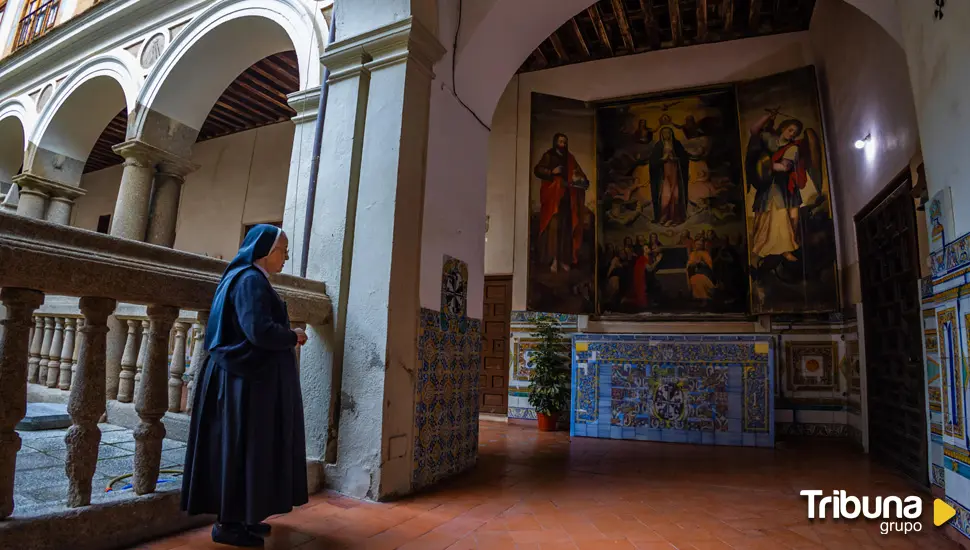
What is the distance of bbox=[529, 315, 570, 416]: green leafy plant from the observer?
6.81 m

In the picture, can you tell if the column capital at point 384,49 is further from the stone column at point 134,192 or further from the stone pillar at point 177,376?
the stone column at point 134,192

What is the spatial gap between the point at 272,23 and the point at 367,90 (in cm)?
215

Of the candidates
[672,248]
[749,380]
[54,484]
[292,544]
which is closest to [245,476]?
[292,544]

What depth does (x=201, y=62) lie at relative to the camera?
19.3 feet

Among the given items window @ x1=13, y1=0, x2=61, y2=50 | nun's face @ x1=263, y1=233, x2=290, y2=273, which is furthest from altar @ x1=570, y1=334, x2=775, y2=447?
window @ x1=13, y1=0, x2=61, y2=50

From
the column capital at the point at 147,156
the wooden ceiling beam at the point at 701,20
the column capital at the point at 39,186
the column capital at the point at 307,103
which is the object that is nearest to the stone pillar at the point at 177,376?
the column capital at the point at 307,103

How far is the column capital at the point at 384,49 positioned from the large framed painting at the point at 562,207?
4.05m

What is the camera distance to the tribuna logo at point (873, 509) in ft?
9.62

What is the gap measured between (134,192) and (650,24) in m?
6.62

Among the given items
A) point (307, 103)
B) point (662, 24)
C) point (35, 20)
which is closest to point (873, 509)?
point (307, 103)

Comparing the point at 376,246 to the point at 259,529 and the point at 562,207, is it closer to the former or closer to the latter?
the point at 259,529

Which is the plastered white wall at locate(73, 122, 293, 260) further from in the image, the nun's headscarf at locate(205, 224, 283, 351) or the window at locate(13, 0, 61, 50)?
the nun's headscarf at locate(205, 224, 283, 351)

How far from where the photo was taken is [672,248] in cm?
732

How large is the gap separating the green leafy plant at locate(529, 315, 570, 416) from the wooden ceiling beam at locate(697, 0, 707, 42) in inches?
171
